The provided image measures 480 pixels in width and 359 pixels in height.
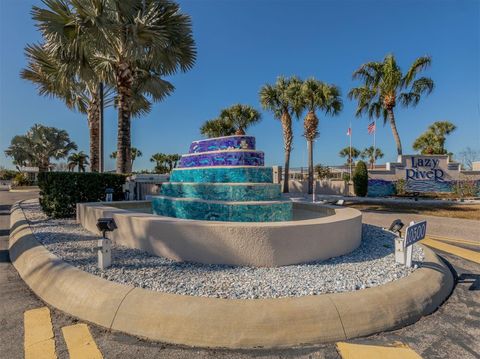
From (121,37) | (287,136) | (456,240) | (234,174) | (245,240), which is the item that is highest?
(121,37)

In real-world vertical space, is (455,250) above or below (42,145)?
below

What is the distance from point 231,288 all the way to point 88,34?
11.2m

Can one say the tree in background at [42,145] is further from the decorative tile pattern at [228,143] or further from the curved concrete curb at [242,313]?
the curved concrete curb at [242,313]

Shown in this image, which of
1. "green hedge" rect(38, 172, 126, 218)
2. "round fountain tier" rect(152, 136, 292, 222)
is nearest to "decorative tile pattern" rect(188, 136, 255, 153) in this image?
"round fountain tier" rect(152, 136, 292, 222)

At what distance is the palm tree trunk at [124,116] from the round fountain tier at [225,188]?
4.63m

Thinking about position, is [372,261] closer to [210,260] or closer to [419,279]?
[419,279]

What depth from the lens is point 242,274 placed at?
394 cm

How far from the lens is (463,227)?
29.9ft

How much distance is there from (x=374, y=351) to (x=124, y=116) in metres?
11.9

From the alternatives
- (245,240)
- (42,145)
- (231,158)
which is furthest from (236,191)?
(42,145)

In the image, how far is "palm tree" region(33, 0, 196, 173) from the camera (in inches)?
388

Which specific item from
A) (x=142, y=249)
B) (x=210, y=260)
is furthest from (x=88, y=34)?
(x=210, y=260)

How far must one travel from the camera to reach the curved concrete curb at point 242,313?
2.69 metres

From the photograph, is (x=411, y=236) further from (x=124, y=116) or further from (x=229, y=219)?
(x=124, y=116)
